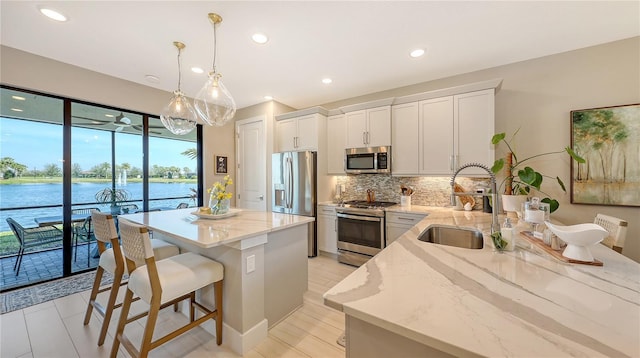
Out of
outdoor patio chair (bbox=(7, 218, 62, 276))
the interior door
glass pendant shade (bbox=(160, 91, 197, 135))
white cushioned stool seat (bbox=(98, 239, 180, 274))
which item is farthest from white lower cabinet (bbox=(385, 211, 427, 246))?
outdoor patio chair (bbox=(7, 218, 62, 276))

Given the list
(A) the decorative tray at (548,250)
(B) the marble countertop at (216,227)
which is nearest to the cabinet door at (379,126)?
(B) the marble countertop at (216,227)

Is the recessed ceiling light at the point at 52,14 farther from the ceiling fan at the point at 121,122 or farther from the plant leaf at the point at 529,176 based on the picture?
the plant leaf at the point at 529,176

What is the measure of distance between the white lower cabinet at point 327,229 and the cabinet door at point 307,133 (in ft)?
3.52

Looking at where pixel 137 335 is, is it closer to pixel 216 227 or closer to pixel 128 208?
pixel 216 227

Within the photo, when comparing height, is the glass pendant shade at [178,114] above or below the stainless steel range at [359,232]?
above

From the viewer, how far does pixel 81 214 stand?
320 cm

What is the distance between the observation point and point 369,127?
358cm

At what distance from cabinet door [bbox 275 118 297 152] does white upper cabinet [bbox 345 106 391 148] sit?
39.2 inches

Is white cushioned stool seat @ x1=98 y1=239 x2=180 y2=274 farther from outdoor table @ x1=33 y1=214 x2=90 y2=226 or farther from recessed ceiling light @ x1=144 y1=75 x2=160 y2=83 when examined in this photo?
recessed ceiling light @ x1=144 y1=75 x2=160 y2=83

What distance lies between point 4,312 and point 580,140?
20.6 ft

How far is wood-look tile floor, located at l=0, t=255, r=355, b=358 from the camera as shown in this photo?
175cm

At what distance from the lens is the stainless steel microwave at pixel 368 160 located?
11.2ft

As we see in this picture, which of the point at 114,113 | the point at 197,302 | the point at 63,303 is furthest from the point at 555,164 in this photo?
the point at 114,113

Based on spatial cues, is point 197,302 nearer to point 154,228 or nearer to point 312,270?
point 154,228
